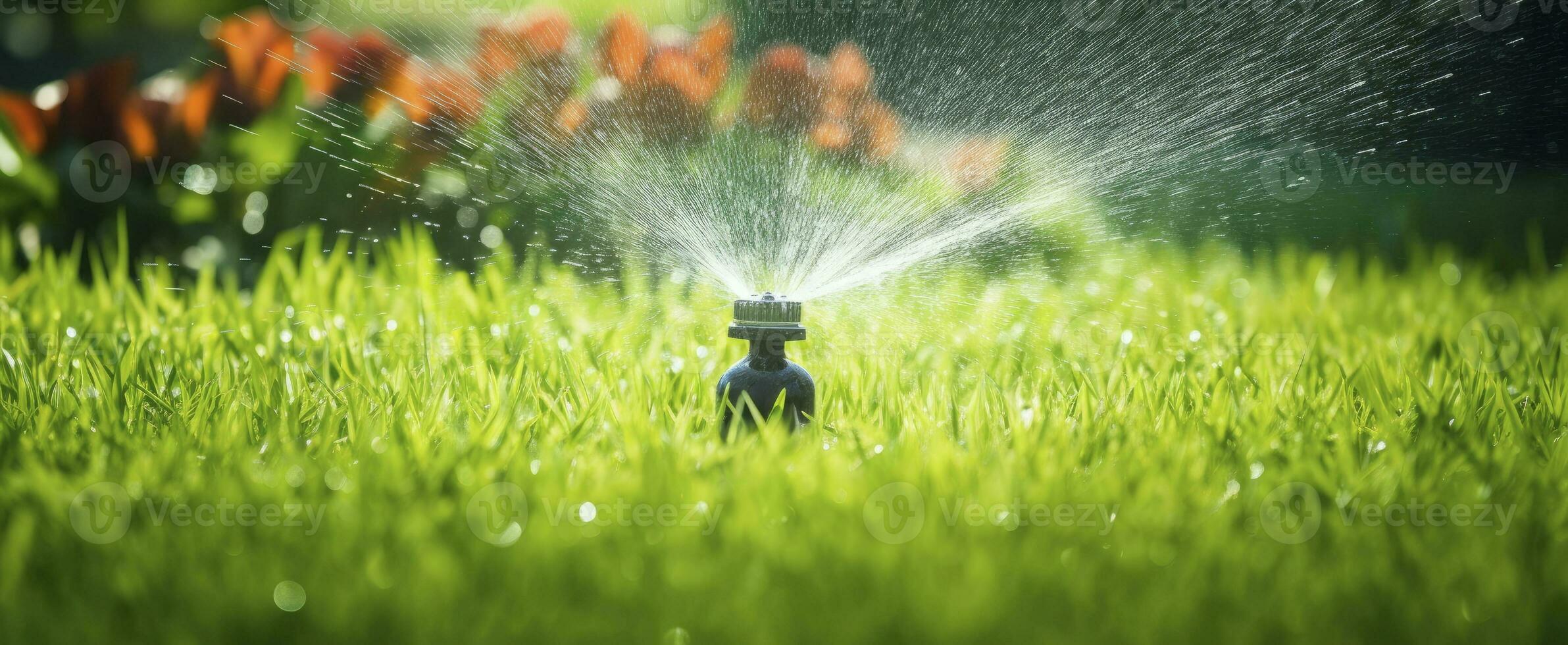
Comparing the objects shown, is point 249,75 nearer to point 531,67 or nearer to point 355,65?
point 355,65

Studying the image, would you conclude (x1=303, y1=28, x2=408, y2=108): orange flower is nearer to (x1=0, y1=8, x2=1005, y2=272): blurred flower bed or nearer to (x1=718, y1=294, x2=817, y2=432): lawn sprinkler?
(x1=0, y1=8, x2=1005, y2=272): blurred flower bed

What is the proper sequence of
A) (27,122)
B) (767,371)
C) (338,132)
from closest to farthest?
1. (767,371)
2. (27,122)
3. (338,132)

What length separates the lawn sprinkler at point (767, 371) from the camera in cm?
180

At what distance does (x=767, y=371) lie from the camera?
188cm

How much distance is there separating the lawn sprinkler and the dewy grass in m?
0.08

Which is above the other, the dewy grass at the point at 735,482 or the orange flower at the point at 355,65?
the orange flower at the point at 355,65

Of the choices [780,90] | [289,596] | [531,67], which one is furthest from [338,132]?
[289,596]

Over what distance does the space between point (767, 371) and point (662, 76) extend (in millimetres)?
2335

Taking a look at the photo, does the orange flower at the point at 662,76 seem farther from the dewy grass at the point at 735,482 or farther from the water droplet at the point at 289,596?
the water droplet at the point at 289,596

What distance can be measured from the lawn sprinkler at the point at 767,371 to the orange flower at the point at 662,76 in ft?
7.33

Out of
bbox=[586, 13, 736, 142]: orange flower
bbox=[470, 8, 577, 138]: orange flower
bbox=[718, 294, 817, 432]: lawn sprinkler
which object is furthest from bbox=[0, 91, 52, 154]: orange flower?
bbox=[718, 294, 817, 432]: lawn sprinkler

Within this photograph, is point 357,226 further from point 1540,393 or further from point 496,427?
point 1540,393

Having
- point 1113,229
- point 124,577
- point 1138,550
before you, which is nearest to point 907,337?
point 1138,550

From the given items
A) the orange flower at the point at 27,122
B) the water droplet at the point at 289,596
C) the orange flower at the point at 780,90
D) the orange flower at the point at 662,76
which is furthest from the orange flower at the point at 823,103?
the water droplet at the point at 289,596
